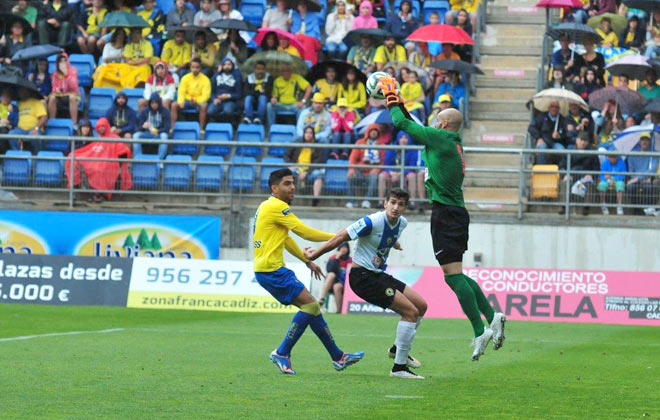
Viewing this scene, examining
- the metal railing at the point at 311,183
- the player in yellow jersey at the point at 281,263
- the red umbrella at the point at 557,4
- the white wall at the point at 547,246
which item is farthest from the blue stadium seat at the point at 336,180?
Result: the player in yellow jersey at the point at 281,263

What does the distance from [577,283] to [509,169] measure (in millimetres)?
2841

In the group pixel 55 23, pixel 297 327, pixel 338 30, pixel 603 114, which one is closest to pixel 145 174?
pixel 338 30

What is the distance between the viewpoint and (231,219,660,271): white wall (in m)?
24.7

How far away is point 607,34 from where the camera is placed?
2825cm

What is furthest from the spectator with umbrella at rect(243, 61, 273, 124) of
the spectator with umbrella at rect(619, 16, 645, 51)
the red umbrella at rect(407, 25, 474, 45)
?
the spectator with umbrella at rect(619, 16, 645, 51)

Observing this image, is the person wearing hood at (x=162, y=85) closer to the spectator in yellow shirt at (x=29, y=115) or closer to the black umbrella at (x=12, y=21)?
the spectator in yellow shirt at (x=29, y=115)

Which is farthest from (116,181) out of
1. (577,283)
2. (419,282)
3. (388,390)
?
(388,390)

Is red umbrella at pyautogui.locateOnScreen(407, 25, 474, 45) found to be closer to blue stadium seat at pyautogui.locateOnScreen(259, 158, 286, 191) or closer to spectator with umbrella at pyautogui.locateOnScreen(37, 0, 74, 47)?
blue stadium seat at pyautogui.locateOnScreen(259, 158, 286, 191)

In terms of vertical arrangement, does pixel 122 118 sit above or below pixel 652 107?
below

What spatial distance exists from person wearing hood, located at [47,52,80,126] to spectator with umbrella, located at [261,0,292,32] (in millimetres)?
4466

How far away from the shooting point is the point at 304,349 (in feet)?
52.7

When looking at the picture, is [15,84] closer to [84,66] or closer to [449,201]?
[84,66]

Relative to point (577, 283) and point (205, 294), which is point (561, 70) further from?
point (205, 294)

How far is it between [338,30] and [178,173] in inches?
225
